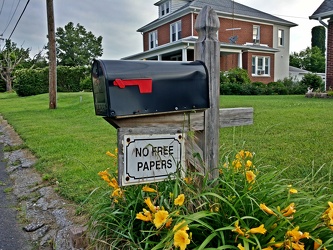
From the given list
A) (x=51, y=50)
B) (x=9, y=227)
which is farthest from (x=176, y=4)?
(x=9, y=227)

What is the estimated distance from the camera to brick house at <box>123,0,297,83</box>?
25.6 m

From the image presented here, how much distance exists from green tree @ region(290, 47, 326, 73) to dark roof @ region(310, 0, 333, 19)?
108 ft

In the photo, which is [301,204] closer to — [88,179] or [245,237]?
[245,237]

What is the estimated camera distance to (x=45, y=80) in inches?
1051

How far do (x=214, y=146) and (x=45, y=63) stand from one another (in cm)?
5554

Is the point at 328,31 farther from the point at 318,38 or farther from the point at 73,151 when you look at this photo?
the point at 318,38

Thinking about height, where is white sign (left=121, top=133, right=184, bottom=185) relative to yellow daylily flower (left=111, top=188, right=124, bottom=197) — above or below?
above

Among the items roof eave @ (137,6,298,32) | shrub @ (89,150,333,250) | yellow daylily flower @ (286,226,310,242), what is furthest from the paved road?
roof eave @ (137,6,298,32)

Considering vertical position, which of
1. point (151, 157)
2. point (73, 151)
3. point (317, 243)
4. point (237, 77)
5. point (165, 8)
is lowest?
point (73, 151)

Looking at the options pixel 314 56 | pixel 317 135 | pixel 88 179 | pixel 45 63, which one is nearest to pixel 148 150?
pixel 88 179

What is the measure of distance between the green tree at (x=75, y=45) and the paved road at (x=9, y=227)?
54106mm

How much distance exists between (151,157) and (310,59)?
49.0 metres

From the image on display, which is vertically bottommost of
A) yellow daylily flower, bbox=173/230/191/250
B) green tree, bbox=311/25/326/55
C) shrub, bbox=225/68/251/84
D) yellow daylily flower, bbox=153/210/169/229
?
yellow daylily flower, bbox=173/230/191/250

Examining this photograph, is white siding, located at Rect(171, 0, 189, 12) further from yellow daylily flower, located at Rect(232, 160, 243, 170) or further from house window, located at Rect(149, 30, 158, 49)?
yellow daylily flower, located at Rect(232, 160, 243, 170)
